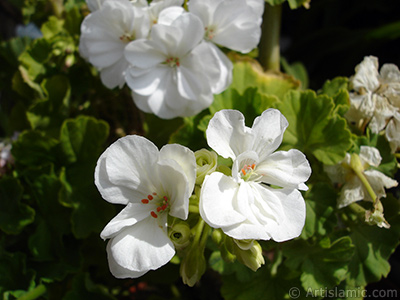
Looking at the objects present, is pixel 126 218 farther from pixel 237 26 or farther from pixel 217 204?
pixel 237 26

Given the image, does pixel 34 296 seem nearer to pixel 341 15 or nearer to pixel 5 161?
pixel 5 161

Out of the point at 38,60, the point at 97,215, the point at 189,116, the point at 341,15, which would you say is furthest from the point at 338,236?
the point at 341,15

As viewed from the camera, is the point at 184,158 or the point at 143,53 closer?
the point at 184,158

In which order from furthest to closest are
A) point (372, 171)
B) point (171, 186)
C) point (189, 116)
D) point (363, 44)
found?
point (363, 44) < point (189, 116) < point (372, 171) < point (171, 186)

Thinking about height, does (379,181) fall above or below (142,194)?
below

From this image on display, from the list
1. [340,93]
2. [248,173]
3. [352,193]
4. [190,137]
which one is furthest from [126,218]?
[340,93]

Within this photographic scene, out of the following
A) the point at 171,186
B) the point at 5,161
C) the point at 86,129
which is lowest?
the point at 5,161

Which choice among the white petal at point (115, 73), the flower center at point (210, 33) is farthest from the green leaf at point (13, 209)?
the flower center at point (210, 33)
